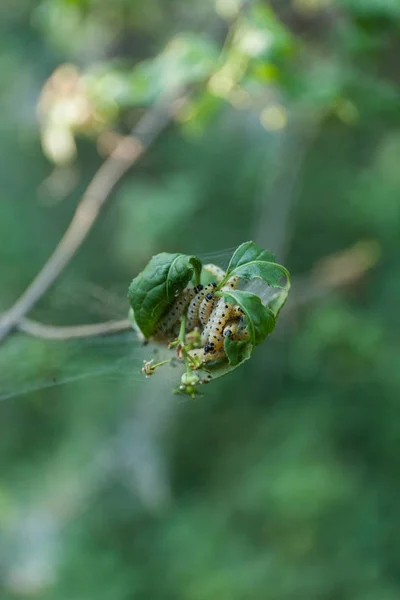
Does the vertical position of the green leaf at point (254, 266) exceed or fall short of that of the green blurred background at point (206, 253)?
it exceeds it

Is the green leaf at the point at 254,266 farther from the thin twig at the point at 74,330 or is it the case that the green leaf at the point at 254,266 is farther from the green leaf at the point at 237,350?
the thin twig at the point at 74,330

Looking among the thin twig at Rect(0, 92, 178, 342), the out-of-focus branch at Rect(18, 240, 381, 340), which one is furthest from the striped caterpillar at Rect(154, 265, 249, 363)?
the out-of-focus branch at Rect(18, 240, 381, 340)

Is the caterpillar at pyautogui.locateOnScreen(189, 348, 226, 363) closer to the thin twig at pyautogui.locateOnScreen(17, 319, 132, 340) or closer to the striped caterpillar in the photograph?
the striped caterpillar

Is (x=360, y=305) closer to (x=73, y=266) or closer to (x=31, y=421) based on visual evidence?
(x=73, y=266)

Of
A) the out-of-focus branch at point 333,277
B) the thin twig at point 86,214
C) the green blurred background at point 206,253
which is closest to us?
the thin twig at point 86,214

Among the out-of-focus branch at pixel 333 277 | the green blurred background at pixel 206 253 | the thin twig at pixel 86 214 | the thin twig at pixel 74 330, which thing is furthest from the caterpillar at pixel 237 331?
the out-of-focus branch at pixel 333 277

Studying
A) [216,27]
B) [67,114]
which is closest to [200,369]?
[67,114]

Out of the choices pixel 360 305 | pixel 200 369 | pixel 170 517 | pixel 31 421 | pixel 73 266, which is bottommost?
pixel 31 421
